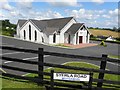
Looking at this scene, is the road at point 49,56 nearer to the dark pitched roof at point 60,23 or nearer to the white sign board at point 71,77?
the white sign board at point 71,77

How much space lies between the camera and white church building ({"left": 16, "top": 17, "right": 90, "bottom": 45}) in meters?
43.1

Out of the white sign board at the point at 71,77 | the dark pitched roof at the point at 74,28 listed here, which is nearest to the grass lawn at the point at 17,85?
the white sign board at the point at 71,77

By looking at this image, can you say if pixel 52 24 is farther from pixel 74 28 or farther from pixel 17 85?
pixel 17 85

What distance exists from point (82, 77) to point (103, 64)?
0.86m

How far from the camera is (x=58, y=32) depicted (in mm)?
44219

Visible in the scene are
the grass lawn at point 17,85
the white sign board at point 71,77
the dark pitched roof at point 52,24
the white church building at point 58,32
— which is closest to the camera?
the white sign board at point 71,77

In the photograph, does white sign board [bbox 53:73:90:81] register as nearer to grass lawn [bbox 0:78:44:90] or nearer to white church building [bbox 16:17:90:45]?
grass lawn [bbox 0:78:44:90]

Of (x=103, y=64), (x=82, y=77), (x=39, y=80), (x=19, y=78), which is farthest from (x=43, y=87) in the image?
(x=103, y=64)

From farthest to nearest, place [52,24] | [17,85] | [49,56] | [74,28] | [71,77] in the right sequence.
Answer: [52,24], [74,28], [49,56], [17,85], [71,77]

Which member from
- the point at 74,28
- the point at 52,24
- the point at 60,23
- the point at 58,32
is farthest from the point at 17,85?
the point at 52,24

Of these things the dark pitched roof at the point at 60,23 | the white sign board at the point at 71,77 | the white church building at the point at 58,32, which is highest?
the dark pitched roof at the point at 60,23

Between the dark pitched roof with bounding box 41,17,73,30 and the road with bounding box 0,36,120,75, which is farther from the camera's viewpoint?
the dark pitched roof with bounding box 41,17,73,30

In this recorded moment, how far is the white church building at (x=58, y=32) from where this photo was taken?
1697 inches

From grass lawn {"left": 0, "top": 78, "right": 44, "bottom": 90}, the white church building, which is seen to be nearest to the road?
grass lawn {"left": 0, "top": 78, "right": 44, "bottom": 90}
